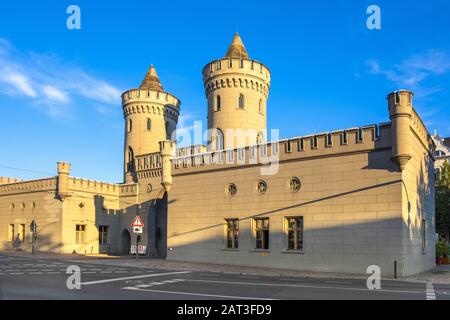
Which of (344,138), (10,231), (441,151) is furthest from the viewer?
(441,151)

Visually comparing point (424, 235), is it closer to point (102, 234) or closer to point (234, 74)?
point (234, 74)

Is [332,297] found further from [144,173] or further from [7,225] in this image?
[7,225]

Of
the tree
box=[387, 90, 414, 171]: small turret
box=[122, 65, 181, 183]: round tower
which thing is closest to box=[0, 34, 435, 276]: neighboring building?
box=[387, 90, 414, 171]: small turret

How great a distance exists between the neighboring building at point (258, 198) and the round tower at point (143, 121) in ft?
14.3

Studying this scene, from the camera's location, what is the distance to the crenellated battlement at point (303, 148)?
22844 millimetres

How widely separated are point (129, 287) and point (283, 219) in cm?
1283

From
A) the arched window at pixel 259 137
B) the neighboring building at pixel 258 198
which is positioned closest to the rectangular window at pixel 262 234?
the neighboring building at pixel 258 198

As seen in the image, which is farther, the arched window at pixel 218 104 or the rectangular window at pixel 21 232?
the rectangular window at pixel 21 232

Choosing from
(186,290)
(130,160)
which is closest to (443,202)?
(130,160)

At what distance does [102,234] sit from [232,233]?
21569mm

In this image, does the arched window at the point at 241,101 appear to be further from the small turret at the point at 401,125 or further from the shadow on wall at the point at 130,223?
the small turret at the point at 401,125

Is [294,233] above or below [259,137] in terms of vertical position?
below

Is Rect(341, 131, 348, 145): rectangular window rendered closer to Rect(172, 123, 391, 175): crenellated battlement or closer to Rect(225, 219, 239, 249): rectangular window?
Rect(172, 123, 391, 175): crenellated battlement

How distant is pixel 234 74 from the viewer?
41.4 metres
